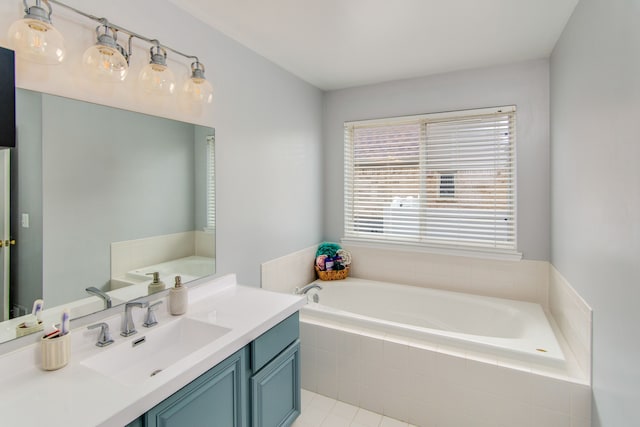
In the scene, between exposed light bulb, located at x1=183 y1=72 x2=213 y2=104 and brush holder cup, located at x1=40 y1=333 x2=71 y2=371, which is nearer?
brush holder cup, located at x1=40 y1=333 x2=71 y2=371

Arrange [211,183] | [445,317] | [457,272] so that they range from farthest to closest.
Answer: [457,272] < [445,317] < [211,183]

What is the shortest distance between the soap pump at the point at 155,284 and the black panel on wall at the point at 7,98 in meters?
0.83

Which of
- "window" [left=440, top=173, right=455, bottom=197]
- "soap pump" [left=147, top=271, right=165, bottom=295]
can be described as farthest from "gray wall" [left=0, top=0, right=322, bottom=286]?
"window" [left=440, top=173, right=455, bottom=197]

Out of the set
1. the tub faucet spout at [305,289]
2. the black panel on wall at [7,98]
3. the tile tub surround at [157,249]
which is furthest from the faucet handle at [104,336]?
the tub faucet spout at [305,289]

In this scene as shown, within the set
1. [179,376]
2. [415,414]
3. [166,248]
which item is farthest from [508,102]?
[179,376]

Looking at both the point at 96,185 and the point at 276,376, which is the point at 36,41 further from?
the point at 276,376

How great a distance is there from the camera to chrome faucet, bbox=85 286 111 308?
1.41 m

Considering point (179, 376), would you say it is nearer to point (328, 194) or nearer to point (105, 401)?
point (105, 401)

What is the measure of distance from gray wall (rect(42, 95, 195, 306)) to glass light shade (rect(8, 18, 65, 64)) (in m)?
0.16

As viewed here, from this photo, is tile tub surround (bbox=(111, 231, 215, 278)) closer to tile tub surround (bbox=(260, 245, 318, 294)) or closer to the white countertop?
the white countertop

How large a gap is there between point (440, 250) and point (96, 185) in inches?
103

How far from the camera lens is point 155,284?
1674 mm

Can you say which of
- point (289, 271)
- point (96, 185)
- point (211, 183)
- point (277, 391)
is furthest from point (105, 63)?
point (289, 271)

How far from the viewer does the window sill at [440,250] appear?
2.66m
